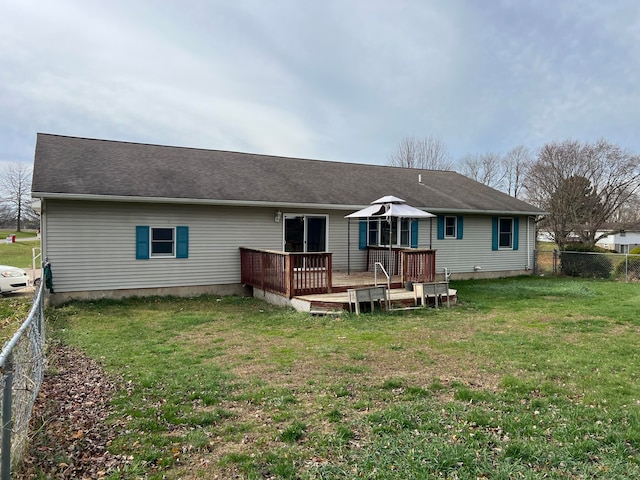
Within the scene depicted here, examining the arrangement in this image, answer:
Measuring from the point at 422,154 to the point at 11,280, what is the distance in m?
30.9

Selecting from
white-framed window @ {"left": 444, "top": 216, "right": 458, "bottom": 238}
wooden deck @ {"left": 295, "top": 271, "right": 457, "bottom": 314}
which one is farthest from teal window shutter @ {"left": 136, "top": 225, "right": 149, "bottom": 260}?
white-framed window @ {"left": 444, "top": 216, "right": 458, "bottom": 238}

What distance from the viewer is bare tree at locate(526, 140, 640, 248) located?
22.4m

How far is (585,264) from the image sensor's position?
52.7 feet

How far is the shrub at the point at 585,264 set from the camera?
15.6m

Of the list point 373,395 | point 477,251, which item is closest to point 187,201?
point 373,395

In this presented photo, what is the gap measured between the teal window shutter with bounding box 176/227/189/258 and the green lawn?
307cm

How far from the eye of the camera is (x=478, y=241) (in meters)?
15.4

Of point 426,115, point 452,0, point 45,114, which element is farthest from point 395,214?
point 45,114

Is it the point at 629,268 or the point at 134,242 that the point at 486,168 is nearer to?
the point at 629,268

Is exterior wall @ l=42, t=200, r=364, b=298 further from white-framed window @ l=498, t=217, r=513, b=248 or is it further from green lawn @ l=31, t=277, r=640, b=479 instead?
white-framed window @ l=498, t=217, r=513, b=248

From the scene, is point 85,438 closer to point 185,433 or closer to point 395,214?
point 185,433

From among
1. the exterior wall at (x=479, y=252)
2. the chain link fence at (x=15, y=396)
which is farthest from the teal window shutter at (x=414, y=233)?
the chain link fence at (x=15, y=396)

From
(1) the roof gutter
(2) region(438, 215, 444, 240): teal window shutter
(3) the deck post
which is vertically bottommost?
(3) the deck post

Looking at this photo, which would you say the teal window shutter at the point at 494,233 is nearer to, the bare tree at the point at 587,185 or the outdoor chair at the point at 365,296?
the outdoor chair at the point at 365,296
